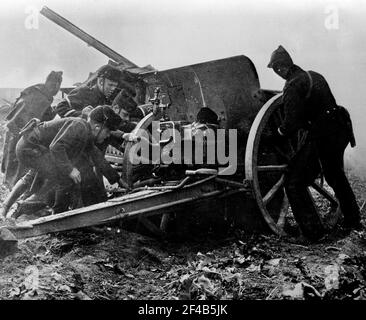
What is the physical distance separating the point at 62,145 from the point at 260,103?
219 centimetres

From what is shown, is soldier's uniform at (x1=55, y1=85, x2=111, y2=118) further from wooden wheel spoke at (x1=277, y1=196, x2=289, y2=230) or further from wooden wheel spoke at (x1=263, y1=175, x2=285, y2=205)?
wooden wheel spoke at (x1=277, y1=196, x2=289, y2=230)

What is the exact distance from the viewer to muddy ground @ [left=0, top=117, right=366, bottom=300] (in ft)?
9.38

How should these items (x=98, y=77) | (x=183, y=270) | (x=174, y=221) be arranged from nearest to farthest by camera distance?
(x=183, y=270) → (x=174, y=221) → (x=98, y=77)

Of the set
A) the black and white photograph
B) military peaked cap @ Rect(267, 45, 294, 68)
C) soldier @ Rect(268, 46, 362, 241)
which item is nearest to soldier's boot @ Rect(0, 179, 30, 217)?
the black and white photograph

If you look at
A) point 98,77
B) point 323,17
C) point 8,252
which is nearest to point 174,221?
point 8,252

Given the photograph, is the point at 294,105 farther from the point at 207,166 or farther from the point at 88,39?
the point at 88,39

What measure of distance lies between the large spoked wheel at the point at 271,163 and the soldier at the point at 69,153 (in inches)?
65.1

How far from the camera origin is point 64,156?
4.29 m

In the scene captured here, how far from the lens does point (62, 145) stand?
4277 mm

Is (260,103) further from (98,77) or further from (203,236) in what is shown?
(98,77)

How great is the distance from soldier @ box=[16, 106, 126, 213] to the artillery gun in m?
0.32

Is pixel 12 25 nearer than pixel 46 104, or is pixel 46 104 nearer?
pixel 12 25

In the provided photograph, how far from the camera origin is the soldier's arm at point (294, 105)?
13.0 ft

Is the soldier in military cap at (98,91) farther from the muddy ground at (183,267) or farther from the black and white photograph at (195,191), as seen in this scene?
the muddy ground at (183,267)
